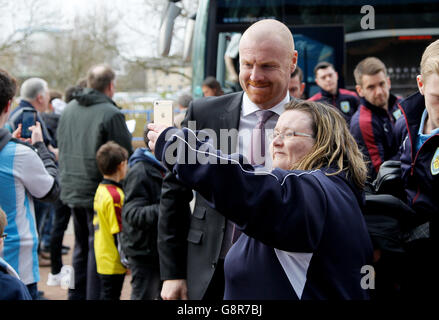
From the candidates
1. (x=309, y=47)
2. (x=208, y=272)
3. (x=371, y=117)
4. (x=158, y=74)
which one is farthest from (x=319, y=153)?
(x=158, y=74)

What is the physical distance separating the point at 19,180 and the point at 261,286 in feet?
6.27

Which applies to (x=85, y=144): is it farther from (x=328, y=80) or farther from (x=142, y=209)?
(x=328, y=80)

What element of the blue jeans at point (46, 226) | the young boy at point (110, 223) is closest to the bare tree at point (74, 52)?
the blue jeans at point (46, 226)

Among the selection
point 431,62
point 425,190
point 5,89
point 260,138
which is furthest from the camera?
point 5,89

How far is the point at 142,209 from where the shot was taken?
3727 mm

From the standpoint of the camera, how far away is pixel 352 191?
5.66 ft

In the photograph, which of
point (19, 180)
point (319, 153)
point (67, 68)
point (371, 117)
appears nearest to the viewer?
point (319, 153)

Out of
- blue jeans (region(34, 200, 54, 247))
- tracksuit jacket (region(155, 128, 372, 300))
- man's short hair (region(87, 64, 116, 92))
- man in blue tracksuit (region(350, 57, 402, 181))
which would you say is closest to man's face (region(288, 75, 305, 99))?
man in blue tracksuit (region(350, 57, 402, 181))

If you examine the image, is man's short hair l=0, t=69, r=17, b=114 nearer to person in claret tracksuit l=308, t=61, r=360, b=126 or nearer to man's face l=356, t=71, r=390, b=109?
man's face l=356, t=71, r=390, b=109

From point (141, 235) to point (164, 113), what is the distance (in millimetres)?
2267

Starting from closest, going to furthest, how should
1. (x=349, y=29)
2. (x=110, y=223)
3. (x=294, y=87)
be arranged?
(x=110, y=223), (x=294, y=87), (x=349, y=29)

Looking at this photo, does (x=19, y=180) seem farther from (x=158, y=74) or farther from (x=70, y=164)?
(x=158, y=74)

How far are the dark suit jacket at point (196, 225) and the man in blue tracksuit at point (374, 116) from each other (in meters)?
1.57

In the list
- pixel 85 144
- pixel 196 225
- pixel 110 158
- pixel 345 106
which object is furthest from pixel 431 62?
pixel 85 144
